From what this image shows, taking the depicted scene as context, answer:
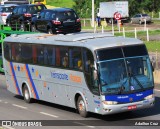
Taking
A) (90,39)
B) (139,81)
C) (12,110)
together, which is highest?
(90,39)

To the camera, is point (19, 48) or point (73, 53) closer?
point (73, 53)

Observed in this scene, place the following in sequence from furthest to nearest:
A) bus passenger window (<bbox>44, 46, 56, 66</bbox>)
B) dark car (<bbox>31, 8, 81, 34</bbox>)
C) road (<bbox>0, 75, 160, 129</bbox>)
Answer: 1. dark car (<bbox>31, 8, 81, 34</bbox>)
2. bus passenger window (<bbox>44, 46, 56, 66</bbox>)
3. road (<bbox>0, 75, 160, 129</bbox>)

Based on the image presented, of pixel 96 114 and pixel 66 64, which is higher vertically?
pixel 66 64

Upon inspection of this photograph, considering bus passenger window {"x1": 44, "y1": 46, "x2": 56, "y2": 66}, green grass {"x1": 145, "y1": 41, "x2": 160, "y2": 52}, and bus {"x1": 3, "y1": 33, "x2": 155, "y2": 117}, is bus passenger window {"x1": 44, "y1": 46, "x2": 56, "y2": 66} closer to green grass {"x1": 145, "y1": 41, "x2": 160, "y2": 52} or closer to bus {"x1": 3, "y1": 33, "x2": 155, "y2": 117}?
bus {"x1": 3, "y1": 33, "x2": 155, "y2": 117}

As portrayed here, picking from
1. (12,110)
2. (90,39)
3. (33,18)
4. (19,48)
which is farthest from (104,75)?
(33,18)

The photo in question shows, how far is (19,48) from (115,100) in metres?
7.15

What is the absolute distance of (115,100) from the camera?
17.2 meters

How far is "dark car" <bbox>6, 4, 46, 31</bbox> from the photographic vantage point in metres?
44.1

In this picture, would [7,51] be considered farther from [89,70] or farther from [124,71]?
[124,71]

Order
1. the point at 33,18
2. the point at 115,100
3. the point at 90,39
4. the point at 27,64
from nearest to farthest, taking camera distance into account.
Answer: the point at 115,100
the point at 90,39
the point at 27,64
the point at 33,18

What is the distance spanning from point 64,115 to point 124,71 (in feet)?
9.23

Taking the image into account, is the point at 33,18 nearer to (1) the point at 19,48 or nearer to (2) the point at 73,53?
(1) the point at 19,48

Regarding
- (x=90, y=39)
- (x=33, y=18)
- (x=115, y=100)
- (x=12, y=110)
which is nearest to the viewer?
(x=115, y=100)

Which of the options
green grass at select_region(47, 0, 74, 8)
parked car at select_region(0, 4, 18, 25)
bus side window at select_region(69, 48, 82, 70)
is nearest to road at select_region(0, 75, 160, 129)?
bus side window at select_region(69, 48, 82, 70)
